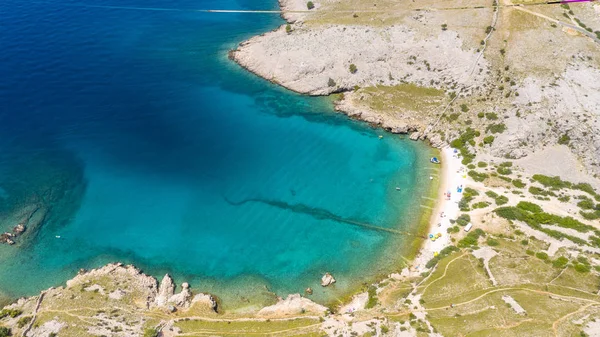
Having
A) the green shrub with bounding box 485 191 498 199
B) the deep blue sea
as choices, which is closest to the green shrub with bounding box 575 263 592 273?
the green shrub with bounding box 485 191 498 199

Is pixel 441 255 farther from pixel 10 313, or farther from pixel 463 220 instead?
pixel 10 313

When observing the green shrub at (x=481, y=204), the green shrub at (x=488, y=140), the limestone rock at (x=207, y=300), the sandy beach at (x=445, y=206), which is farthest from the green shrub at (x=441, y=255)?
the limestone rock at (x=207, y=300)

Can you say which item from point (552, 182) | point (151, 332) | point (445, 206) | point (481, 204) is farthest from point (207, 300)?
point (552, 182)

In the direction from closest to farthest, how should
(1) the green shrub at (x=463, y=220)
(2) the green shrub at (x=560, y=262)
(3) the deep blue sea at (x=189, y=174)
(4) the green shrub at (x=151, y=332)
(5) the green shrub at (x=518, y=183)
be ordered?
(4) the green shrub at (x=151, y=332)
(2) the green shrub at (x=560, y=262)
(3) the deep blue sea at (x=189, y=174)
(1) the green shrub at (x=463, y=220)
(5) the green shrub at (x=518, y=183)

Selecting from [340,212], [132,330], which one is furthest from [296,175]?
[132,330]

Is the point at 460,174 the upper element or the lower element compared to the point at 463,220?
upper

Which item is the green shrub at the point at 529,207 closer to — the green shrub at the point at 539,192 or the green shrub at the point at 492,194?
the green shrub at the point at 539,192

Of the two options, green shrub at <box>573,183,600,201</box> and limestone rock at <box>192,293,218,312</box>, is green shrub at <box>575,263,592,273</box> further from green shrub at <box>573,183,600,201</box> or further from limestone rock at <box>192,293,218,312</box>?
limestone rock at <box>192,293,218,312</box>
